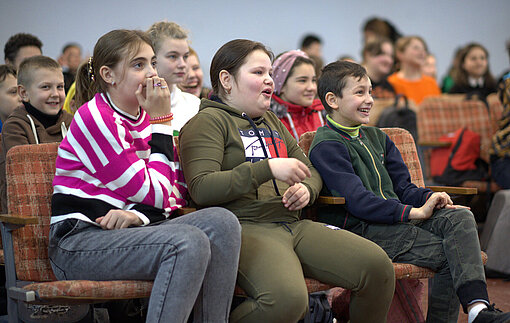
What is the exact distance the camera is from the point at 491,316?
1.96 m

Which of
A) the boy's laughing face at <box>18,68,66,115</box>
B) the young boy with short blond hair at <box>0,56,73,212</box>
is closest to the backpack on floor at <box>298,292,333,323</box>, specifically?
the young boy with short blond hair at <box>0,56,73,212</box>

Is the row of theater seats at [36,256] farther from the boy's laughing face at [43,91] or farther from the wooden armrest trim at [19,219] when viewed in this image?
the boy's laughing face at [43,91]

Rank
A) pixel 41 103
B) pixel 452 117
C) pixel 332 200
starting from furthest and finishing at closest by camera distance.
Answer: pixel 452 117, pixel 41 103, pixel 332 200

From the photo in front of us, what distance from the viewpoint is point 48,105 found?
9.43ft

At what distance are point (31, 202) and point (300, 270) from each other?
2.92 ft

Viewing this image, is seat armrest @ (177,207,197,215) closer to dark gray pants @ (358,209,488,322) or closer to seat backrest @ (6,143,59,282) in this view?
seat backrest @ (6,143,59,282)

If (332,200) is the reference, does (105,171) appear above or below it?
above

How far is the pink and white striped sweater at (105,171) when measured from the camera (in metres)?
1.90

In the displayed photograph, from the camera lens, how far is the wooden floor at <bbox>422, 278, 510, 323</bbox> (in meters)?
2.81

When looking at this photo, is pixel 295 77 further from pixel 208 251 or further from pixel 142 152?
pixel 208 251

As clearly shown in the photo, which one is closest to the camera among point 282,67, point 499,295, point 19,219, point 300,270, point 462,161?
point 19,219

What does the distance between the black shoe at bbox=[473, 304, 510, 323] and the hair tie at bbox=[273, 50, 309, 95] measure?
158 cm

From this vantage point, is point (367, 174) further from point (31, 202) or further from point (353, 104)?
point (31, 202)

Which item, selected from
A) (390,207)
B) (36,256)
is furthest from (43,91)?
(390,207)
